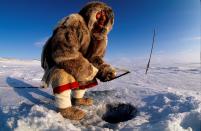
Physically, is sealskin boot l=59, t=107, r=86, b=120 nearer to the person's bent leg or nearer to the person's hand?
the person's bent leg

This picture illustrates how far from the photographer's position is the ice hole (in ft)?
9.39

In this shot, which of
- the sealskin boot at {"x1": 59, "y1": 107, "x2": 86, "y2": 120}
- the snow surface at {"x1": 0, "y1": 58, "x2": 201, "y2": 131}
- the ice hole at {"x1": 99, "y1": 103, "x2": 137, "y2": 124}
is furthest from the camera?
the ice hole at {"x1": 99, "y1": 103, "x2": 137, "y2": 124}

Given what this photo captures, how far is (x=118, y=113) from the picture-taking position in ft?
9.61

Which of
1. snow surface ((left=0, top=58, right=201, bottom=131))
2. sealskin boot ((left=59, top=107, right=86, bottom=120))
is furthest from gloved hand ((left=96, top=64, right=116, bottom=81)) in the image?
sealskin boot ((left=59, top=107, right=86, bottom=120))

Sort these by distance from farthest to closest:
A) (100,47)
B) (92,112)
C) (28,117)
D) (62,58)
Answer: (100,47), (92,112), (62,58), (28,117)

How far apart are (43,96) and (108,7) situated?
1.35 metres

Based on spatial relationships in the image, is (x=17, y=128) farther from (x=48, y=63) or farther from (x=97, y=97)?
(x=97, y=97)

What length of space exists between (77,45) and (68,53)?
13cm

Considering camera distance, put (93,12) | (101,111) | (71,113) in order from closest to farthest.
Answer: (71,113) → (93,12) → (101,111)

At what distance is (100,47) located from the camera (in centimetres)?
288

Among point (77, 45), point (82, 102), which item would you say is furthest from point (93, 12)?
point (82, 102)

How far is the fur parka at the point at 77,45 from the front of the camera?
2.51 metres

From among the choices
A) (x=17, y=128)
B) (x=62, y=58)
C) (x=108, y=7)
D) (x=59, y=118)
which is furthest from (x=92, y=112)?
(x=108, y=7)

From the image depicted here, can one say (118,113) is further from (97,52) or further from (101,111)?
(97,52)
